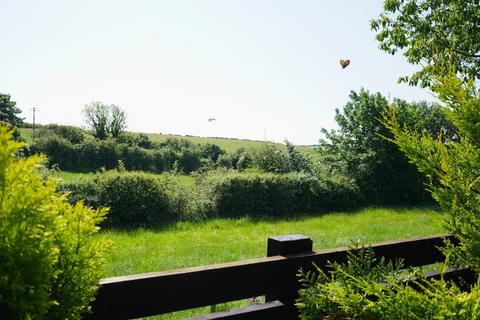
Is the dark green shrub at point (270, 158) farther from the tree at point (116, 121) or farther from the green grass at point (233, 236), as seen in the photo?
the tree at point (116, 121)

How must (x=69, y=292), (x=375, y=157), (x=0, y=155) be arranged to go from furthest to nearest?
(x=375, y=157) < (x=69, y=292) < (x=0, y=155)

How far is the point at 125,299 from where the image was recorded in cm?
183

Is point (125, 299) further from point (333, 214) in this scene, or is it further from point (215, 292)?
point (333, 214)

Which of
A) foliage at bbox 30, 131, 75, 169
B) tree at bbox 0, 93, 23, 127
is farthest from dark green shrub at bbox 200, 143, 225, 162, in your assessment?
tree at bbox 0, 93, 23, 127

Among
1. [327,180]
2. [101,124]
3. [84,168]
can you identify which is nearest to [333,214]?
[327,180]

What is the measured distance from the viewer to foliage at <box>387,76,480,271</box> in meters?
1.70

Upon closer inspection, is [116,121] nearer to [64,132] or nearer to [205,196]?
[64,132]

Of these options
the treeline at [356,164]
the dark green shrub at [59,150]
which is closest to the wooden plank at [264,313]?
the treeline at [356,164]

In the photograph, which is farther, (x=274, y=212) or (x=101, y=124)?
(x=101, y=124)

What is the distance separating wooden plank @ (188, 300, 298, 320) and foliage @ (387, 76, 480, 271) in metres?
1.08

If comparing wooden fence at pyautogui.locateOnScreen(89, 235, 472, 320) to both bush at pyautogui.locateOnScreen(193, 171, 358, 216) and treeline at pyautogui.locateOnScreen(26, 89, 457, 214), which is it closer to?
bush at pyautogui.locateOnScreen(193, 171, 358, 216)

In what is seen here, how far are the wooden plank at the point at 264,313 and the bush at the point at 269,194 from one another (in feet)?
40.8

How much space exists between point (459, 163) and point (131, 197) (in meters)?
12.5

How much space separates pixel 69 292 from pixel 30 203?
0.38 m
